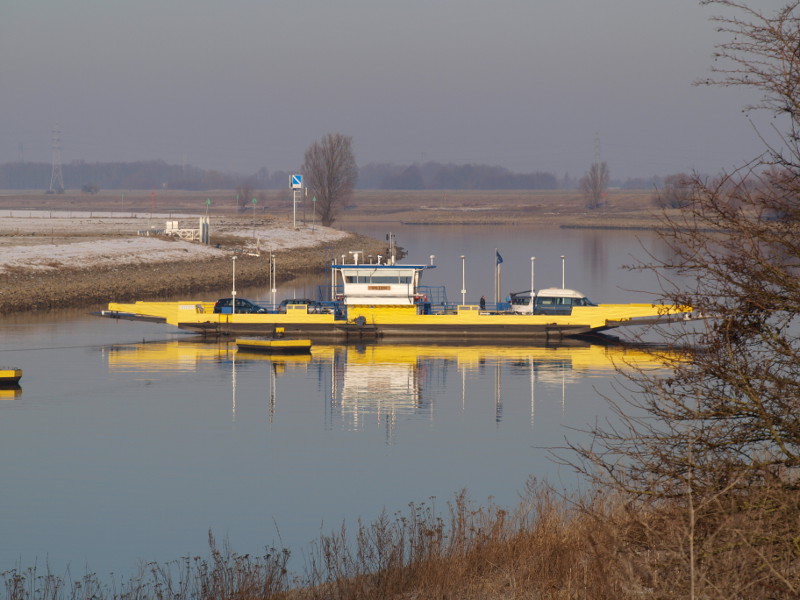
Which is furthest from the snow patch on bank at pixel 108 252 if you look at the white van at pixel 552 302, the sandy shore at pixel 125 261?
the white van at pixel 552 302

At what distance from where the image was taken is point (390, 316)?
2485 inches

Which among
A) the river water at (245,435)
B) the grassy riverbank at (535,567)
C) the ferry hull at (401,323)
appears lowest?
the river water at (245,435)

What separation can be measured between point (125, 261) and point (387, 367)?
54327 millimetres

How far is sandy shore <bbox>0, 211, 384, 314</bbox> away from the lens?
80.0 meters

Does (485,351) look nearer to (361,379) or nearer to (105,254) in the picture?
(361,379)

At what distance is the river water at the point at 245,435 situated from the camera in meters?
24.9

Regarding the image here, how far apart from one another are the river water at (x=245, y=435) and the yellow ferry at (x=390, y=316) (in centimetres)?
178

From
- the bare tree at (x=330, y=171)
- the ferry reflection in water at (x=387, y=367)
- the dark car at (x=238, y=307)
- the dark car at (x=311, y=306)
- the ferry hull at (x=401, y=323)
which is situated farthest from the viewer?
the bare tree at (x=330, y=171)

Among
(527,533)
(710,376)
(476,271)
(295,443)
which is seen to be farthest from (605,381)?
(476,271)

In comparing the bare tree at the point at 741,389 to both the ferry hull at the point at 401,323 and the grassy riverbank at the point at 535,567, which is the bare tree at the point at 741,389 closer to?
the grassy riverbank at the point at 535,567

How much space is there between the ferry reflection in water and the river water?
0.50 feet

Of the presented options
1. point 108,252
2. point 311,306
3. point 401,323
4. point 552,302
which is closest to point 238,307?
point 311,306

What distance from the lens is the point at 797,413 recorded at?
1298 centimetres

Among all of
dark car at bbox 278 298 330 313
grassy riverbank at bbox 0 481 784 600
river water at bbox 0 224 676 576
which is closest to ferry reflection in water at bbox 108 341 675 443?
river water at bbox 0 224 676 576
